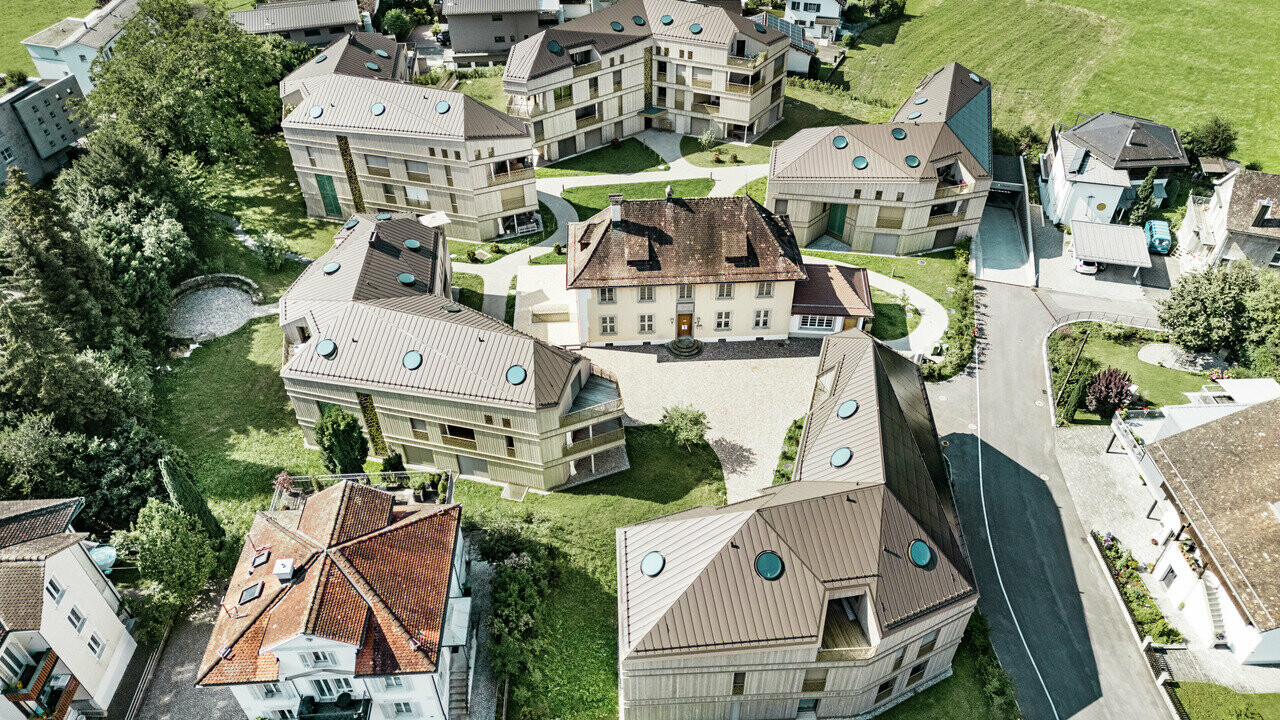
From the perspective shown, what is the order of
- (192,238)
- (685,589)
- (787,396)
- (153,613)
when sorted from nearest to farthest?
(685,589) < (153,613) < (787,396) < (192,238)

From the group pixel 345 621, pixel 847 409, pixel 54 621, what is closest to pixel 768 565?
pixel 847 409

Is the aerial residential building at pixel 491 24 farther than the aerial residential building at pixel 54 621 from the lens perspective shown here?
Yes

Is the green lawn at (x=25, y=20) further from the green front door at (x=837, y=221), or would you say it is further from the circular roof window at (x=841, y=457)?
the circular roof window at (x=841, y=457)

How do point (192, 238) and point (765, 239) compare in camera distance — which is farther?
point (192, 238)

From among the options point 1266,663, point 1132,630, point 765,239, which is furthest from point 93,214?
point 1266,663

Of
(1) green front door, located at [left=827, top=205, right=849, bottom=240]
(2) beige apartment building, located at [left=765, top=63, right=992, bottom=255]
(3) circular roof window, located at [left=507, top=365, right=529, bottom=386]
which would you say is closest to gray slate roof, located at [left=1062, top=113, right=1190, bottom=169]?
(2) beige apartment building, located at [left=765, top=63, right=992, bottom=255]

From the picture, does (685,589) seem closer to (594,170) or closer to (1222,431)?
(1222,431)

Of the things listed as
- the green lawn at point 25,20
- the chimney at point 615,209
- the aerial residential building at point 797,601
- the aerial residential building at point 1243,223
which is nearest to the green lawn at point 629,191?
the chimney at point 615,209
